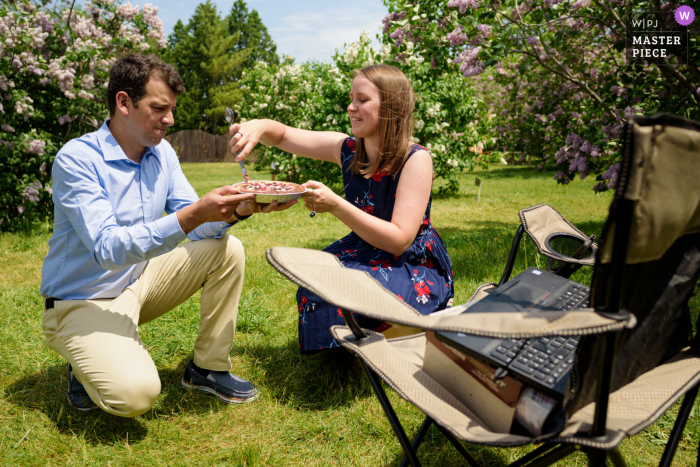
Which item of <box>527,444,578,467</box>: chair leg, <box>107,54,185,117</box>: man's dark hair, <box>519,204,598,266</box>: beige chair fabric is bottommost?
<box>527,444,578,467</box>: chair leg

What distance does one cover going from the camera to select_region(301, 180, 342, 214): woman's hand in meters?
2.14

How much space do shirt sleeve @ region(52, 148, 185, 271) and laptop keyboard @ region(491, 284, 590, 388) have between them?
135 cm

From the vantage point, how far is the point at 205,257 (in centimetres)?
237

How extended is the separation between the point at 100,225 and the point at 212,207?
0.48 m

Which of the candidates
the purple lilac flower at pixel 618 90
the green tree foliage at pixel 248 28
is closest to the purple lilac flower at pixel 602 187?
the purple lilac flower at pixel 618 90

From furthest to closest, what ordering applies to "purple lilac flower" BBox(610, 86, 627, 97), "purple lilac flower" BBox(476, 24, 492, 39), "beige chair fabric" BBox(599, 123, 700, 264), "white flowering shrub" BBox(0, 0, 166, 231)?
1. "white flowering shrub" BBox(0, 0, 166, 231)
2. "purple lilac flower" BBox(610, 86, 627, 97)
3. "purple lilac flower" BBox(476, 24, 492, 39)
4. "beige chair fabric" BBox(599, 123, 700, 264)

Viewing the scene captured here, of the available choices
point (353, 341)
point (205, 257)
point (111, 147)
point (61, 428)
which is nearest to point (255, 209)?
point (205, 257)

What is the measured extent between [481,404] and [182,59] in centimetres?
4294

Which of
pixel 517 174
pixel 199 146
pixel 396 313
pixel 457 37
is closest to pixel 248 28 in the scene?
pixel 199 146

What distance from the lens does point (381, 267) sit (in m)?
2.49

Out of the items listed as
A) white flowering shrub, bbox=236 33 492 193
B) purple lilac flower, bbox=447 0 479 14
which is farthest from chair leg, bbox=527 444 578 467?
white flowering shrub, bbox=236 33 492 193

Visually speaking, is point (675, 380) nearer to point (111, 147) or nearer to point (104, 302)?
point (104, 302)

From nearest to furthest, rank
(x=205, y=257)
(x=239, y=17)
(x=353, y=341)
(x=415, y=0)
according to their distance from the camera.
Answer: (x=353, y=341) → (x=205, y=257) → (x=415, y=0) → (x=239, y=17)

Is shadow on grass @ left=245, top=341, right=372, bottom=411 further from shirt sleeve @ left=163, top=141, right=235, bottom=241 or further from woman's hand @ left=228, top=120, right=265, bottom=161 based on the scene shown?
woman's hand @ left=228, top=120, right=265, bottom=161
